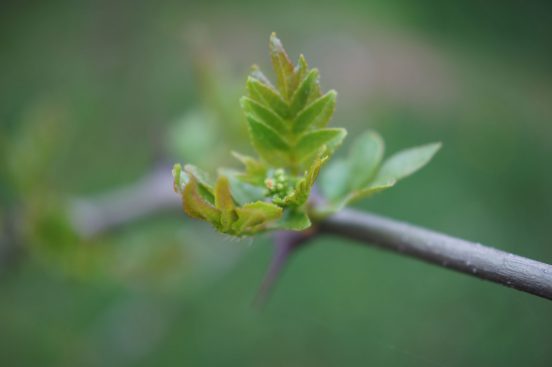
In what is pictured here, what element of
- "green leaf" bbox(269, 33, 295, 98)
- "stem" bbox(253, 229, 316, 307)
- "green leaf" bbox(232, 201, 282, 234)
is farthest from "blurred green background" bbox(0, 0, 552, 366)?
"green leaf" bbox(269, 33, 295, 98)

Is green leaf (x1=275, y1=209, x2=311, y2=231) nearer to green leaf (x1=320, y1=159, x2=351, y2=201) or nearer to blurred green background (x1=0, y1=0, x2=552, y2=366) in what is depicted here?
green leaf (x1=320, y1=159, x2=351, y2=201)

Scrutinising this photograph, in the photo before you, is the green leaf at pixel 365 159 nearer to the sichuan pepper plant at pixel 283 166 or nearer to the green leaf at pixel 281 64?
the sichuan pepper plant at pixel 283 166

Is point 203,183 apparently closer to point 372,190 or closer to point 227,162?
point 372,190

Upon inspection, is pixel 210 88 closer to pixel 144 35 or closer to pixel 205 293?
pixel 205 293

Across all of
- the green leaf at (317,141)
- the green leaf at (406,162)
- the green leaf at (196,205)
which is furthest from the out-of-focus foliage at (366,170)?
the green leaf at (196,205)

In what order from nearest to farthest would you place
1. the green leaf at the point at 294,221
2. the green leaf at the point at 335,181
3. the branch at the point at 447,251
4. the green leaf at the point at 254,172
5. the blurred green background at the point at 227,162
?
the branch at the point at 447,251 < the green leaf at the point at 294,221 < the green leaf at the point at 254,172 < the green leaf at the point at 335,181 < the blurred green background at the point at 227,162
